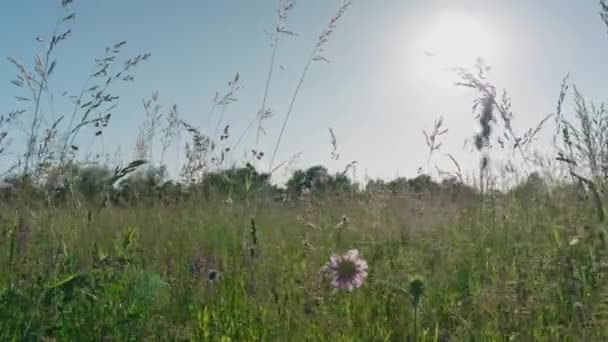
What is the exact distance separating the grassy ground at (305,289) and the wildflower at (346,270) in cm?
9

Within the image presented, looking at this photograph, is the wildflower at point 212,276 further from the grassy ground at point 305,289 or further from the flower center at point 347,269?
the flower center at point 347,269

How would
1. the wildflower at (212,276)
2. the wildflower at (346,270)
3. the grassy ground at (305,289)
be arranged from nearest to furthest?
the grassy ground at (305,289) < the wildflower at (346,270) < the wildflower at (212,276)

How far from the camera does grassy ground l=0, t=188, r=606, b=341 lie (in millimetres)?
1754

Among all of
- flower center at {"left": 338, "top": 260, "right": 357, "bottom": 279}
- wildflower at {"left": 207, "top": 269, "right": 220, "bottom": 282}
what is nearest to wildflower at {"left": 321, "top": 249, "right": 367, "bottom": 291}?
flower center at {"left": 338, "top": 260, "right": 357, "bottom": 279}

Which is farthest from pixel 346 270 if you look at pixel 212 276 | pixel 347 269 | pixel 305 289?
pixel 212 276

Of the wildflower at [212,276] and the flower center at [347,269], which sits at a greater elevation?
the flower center at [347,269]

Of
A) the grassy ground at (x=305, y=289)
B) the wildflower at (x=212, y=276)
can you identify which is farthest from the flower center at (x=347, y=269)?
the wildflower at (x=212, y=276)

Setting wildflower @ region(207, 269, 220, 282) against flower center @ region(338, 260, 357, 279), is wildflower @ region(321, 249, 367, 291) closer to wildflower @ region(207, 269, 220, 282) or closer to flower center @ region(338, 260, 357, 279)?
flower center @ region(338, 260, 357, 279)

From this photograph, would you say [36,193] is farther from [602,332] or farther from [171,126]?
[602,332]

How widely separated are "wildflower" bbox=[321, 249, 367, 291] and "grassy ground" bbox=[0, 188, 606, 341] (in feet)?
0.31

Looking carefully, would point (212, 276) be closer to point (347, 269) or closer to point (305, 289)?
point (305, 289)

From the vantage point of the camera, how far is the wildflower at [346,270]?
6.28 feet

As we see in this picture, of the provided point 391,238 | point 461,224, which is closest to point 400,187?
Answer: point 461,224

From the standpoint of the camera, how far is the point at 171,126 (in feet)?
14.6
